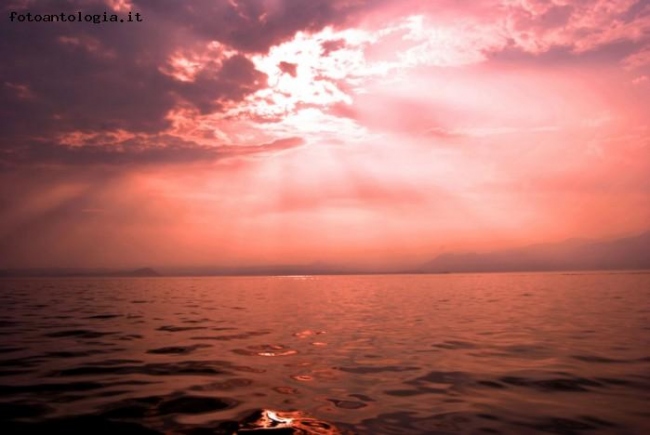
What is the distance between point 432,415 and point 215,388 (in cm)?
507

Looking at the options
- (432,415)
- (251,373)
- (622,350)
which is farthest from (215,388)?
(622,350)

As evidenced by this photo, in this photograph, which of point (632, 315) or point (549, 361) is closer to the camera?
point (549, 361)

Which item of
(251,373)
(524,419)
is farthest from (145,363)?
(524,419)

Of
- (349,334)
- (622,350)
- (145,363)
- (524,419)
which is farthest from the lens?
(349,334)

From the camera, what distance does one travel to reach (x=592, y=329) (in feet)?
65.5

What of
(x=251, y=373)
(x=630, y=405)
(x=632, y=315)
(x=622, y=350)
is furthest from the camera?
(x=632, y=315)

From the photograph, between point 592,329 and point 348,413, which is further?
point 592,329

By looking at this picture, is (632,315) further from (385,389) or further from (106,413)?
(106,413)

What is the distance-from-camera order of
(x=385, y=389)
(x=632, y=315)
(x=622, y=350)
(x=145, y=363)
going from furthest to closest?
(x=632, y=315) < (x=622, y=350) < (x=145, y=363) < (x=385, y=389)

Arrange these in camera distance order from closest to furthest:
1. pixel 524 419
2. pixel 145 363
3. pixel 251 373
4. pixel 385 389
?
pixel 524 419, pixel 385 389, pixel 251 373, pixel 145 363

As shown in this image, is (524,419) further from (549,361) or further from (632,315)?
(632,315)

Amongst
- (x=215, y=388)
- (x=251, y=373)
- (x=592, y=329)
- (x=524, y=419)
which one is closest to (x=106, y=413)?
(x=215, y=388)

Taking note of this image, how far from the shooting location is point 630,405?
8.67 m

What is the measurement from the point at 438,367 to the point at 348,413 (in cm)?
507
